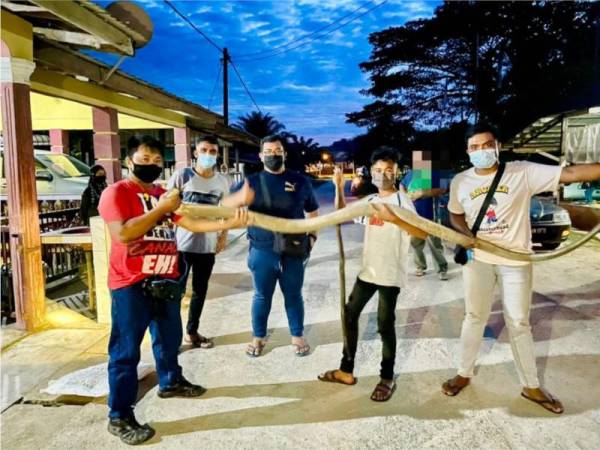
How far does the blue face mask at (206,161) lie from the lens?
3585 millimetres

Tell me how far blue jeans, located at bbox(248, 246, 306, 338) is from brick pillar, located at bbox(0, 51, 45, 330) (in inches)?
94.5

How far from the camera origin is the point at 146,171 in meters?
2.55

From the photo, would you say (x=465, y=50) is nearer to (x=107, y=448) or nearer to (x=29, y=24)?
(x=29, y=24)

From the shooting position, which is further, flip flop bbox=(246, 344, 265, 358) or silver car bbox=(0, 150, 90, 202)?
silver car bbox=(0, 150, 90, 202)

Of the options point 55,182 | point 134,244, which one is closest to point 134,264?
point 134,244

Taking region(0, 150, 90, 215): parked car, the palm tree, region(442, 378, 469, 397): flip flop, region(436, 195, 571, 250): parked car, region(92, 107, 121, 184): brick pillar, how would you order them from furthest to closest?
the palm tree
region(0, 150, 90, 215): parked car
region(92, 107, 121, 184): brick pillar
region(436, 195, 571, 250): parked car
region(442, 378, 469, 397): flip flop

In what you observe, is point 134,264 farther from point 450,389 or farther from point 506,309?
point 506,309

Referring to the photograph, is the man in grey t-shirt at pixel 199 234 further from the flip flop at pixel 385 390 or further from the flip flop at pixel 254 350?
the flip flop at pixel 385 390

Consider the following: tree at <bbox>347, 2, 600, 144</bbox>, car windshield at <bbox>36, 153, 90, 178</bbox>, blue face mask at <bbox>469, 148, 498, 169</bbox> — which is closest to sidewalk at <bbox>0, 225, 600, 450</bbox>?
blue face mask at <bbox>469, 148, 498, 169</bbox>

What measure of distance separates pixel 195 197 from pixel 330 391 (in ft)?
6.18

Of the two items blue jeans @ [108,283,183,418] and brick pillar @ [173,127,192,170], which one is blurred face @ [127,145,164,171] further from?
brick pillar @ [173,127,192,170]

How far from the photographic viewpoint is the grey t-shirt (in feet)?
11.8

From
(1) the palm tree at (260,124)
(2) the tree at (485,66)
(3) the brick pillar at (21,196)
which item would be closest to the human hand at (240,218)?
(3) the brick pillar at (21,196)

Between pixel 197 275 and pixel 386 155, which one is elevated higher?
pixel 386 155
